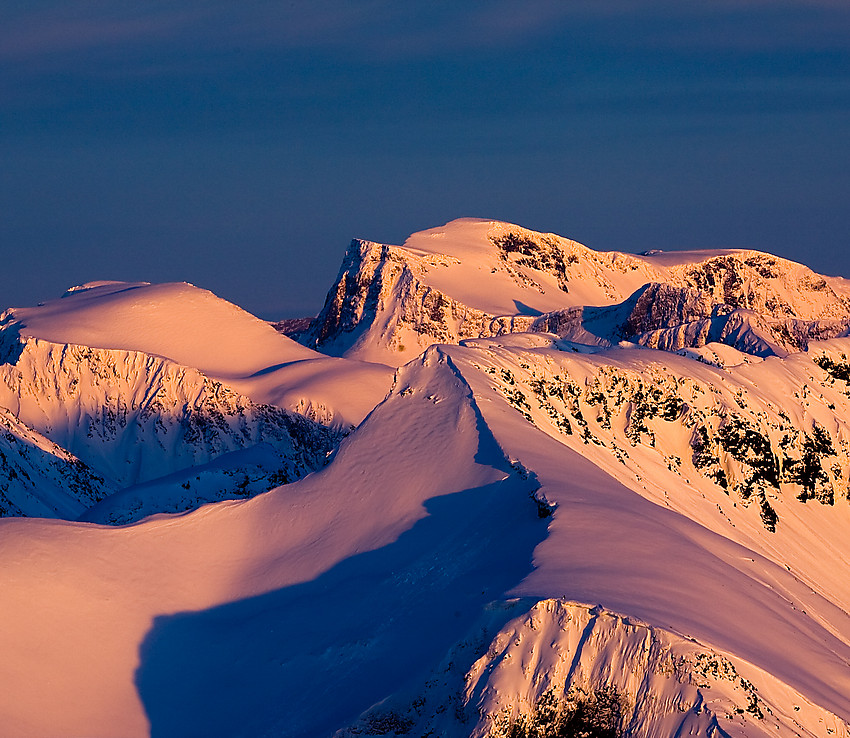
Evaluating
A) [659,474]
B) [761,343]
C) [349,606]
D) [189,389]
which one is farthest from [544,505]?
[189,389]

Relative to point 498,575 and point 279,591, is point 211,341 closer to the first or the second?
point 279,591

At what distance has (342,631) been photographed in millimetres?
33938

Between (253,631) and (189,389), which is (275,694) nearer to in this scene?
(253,631)

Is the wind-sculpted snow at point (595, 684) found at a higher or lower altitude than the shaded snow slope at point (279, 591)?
higher

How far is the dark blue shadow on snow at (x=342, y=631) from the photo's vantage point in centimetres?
3091

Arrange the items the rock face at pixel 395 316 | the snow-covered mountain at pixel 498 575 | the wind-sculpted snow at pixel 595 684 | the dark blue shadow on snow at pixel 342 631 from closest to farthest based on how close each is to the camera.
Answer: the wind-sculpted snow at pixel 595 684, the snow-covered mountain at pixel 498 575, the dark blue shadow on snow at pixel 342 631, the rock face at pixel 395 316

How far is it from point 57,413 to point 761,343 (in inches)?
2721

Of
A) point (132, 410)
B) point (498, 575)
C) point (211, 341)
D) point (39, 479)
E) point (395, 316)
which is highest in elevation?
point (498, 575)

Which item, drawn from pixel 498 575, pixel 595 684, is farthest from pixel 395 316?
pixel 595 684

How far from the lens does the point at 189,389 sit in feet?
476

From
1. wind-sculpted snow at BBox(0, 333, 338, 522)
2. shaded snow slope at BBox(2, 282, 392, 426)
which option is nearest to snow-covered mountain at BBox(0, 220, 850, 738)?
wind-sculpted snow at BBox(0, 333, 338, 522)

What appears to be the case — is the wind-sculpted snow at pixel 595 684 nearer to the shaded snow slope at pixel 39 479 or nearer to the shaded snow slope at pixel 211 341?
the shaded snow slope at pixel 39 479

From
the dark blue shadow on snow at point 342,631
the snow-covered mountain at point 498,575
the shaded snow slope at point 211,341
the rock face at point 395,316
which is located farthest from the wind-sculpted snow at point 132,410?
the dark blue shadow on snow at point 342,631

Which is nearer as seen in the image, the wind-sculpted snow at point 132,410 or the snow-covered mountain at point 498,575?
the snow-covered mountain at point 498,575
